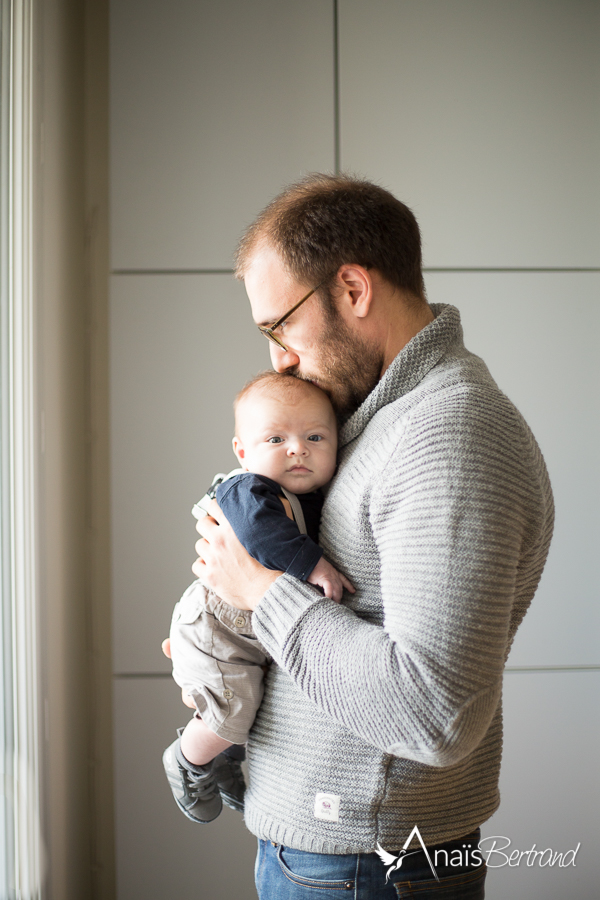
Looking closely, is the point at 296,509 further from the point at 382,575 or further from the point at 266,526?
the point at 382,575

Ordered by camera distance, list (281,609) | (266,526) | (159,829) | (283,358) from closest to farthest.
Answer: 1. (281,609)
2. (266,526)
3. (283,358)
4. (159,829)

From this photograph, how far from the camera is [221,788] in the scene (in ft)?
4.85

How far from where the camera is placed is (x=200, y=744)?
1355 mm

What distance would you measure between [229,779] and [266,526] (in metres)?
0.71

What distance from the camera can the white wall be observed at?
2.35 metres

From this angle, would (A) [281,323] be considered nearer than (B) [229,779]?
Yes

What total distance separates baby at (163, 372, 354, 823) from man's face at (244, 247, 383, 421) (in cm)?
6

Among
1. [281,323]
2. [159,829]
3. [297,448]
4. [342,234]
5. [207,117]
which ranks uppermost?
[207,117]

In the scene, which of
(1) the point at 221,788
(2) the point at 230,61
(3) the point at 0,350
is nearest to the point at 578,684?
(1) the point at 221,788

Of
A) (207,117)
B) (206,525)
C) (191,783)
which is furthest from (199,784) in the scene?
(207,117)

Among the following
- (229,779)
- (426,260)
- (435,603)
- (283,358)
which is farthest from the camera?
(426,260)

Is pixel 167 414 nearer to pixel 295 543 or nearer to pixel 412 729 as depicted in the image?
pixel 295 543

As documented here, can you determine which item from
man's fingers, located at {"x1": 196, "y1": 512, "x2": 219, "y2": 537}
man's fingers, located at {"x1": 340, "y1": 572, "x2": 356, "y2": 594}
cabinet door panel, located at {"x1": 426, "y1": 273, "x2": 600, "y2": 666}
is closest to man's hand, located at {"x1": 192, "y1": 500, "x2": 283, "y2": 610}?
man's fingers, located at {"x1": 196, "y1": 512, "x2": 219, "y2": 537}

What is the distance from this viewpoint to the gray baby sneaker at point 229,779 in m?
1.47
